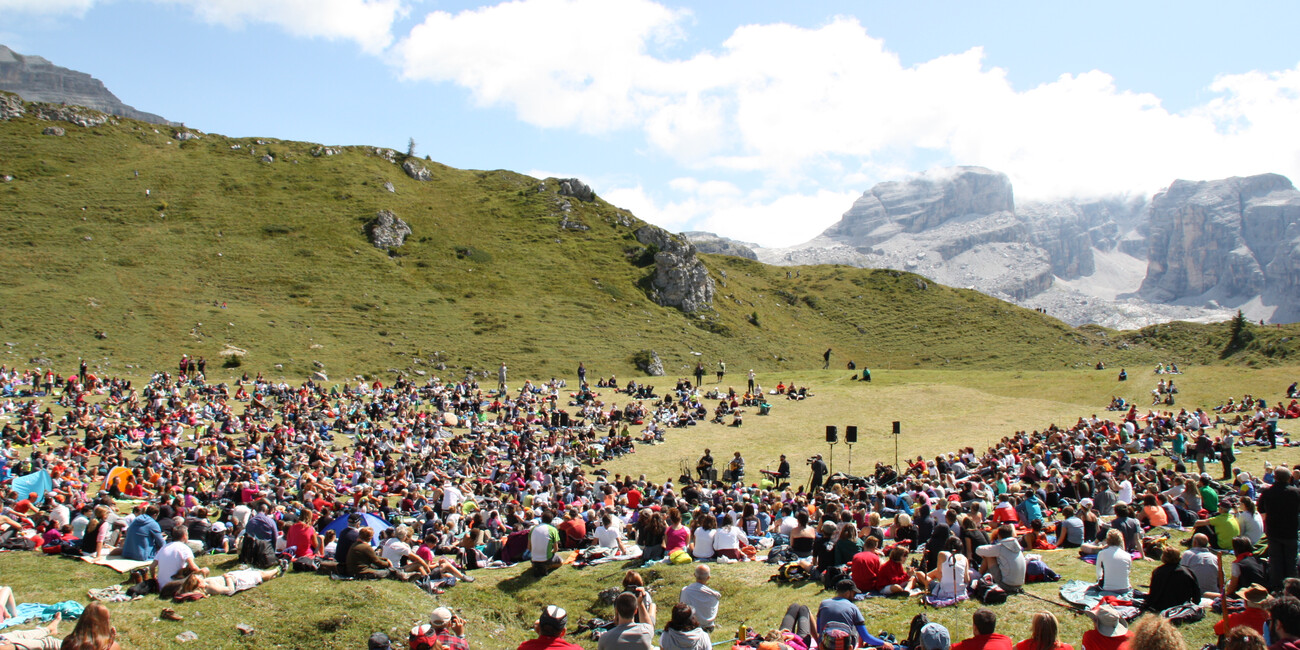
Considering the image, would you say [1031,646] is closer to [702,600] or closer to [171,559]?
[702,600]

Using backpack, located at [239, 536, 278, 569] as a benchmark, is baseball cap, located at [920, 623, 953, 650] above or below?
above

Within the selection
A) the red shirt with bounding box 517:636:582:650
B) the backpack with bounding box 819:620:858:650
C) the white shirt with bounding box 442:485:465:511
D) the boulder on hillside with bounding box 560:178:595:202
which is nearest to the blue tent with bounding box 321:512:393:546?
the white shirt with bounding box 442:485:465:511

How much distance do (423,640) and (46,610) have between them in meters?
6.21

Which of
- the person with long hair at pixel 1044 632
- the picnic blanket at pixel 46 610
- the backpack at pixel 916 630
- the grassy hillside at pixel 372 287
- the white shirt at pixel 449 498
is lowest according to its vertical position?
the white shirt at pixel 449 498

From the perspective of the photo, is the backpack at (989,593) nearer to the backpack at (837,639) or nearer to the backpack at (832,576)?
the backpack at (832,576)

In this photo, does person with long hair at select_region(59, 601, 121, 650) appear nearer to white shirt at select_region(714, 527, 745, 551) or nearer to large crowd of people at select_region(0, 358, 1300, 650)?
large crowd of people at select_region(0, 358, 1300, 650)

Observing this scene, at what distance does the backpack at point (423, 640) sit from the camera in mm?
9758

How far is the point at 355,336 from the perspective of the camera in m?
63.2

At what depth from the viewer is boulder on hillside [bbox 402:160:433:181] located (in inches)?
4338

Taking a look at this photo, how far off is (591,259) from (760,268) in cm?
3891

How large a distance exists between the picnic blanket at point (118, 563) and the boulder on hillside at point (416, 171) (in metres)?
103

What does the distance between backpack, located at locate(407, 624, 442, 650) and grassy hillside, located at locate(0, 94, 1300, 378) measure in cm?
4928

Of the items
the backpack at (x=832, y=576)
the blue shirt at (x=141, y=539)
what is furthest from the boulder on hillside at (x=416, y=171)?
the backpack at (x=832, y=576)

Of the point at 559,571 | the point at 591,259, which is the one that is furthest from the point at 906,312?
the point at 559,571
